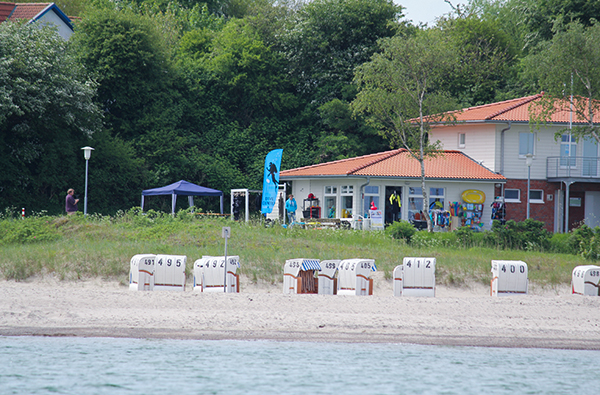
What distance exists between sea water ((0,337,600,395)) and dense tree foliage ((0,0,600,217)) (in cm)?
1953

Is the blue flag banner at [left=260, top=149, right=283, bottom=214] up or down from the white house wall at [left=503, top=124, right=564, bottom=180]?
down

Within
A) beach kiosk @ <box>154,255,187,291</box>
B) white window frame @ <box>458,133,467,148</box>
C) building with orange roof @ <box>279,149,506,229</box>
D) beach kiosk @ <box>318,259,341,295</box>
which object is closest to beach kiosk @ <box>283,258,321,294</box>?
beach kiosk @ <box>318,259,341,295</box>

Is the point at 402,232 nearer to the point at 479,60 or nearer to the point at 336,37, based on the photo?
the point at 336,37

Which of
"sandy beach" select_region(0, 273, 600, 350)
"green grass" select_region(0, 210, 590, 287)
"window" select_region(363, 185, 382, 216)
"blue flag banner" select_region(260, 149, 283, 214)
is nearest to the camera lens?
"sandy beach" select_region(0, 273, 600, 350)

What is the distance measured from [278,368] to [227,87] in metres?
34.0

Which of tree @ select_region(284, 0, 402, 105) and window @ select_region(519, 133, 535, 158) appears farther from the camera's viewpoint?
tree @ select_region(284, 0, 402, 105)

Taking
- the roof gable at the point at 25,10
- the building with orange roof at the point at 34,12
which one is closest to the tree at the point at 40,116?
the building with orange roof at the point at 34,12

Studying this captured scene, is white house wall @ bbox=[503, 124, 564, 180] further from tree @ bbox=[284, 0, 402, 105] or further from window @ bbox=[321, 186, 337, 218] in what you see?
tree @ bbox=[284, 0, 402, 105]

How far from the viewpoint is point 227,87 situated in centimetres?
4206

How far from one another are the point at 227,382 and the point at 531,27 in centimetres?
3793

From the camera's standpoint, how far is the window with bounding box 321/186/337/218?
32.1 meters

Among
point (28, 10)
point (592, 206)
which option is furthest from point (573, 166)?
point (28, 10)

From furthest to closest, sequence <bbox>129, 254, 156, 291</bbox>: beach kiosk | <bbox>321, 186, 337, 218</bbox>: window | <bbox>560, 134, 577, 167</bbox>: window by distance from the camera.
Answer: <bbox>560, 134, 577, 167</bbox>: window < <bbox>321, 186, 337, 218</bbox>: window < <bbox>129, 254, 156, 291</bbox>: beach kiosk

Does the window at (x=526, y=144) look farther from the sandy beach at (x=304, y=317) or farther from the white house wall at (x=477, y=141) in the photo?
the sandy beach at (x=304, y=317)
